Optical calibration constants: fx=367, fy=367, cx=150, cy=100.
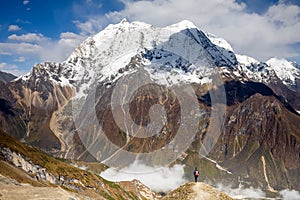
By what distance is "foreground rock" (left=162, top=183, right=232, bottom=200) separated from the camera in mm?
44656

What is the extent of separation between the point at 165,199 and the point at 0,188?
31943 mm

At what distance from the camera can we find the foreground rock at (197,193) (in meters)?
44.7

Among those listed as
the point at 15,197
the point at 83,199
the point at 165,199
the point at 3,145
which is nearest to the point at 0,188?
the point at 15,197

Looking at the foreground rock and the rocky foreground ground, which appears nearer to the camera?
the foreground rock

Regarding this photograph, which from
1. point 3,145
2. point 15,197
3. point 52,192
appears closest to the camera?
point 15,197

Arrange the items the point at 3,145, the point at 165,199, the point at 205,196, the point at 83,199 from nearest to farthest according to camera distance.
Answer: the point at 205,196 < the point at 165,199 < the point at 83,199 < the point at 3,145

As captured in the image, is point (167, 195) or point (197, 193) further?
point (167, 195)

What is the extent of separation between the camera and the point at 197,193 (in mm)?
45031

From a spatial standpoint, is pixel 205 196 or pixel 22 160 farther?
pixel 22 160

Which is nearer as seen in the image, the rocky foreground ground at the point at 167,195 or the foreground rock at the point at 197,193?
the foreground rock at the point at 197,193

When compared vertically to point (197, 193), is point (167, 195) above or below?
below

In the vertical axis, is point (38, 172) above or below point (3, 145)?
below

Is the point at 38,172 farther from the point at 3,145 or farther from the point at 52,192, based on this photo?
the point at 52,192

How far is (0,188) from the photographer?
63219 millimetres
